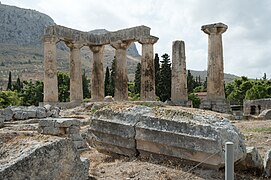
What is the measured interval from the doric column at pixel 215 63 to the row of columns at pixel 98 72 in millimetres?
4462

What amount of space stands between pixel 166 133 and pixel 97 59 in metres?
23.2

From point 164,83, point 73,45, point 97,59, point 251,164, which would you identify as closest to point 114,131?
point 251,164

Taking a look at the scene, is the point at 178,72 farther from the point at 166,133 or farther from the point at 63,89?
the point at 63,89

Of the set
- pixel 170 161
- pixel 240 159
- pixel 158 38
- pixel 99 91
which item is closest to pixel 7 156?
pixel 170 161

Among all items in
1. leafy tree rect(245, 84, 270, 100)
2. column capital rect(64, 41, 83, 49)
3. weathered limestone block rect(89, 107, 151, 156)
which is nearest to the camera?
weathered limestone block rect(89, 107, 151, 156)

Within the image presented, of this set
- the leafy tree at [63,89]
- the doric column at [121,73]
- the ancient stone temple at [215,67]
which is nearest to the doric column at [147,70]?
the doric column at [121,73]

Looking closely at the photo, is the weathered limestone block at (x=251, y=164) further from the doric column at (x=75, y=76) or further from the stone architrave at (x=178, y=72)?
the doric column at (x=75, y=76)

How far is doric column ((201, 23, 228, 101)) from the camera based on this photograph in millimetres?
22844

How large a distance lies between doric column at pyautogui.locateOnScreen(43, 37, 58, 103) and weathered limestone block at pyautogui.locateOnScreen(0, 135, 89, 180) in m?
20.0

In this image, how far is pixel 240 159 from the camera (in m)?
6.05

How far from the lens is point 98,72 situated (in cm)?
2895

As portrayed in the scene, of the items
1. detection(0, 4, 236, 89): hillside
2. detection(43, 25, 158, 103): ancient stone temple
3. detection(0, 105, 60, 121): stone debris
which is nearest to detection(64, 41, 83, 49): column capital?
detection(43, 25, 158, 103): ancient stone temple

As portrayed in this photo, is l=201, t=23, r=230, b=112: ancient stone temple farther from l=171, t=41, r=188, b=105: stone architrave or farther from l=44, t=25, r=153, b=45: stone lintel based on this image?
l=44, t=25, r=153, b=45: stone lintel

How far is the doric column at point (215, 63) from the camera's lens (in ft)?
74.9
